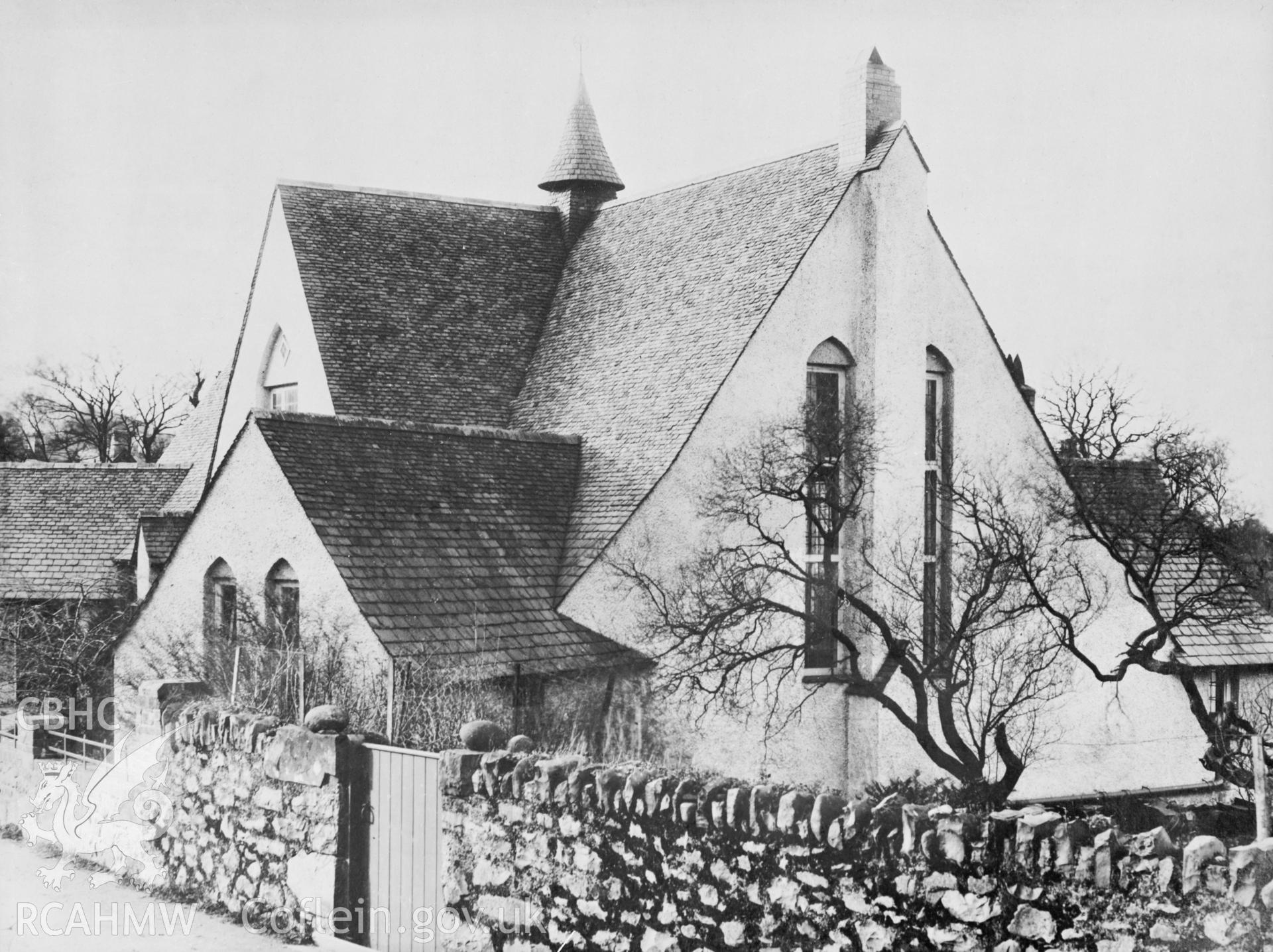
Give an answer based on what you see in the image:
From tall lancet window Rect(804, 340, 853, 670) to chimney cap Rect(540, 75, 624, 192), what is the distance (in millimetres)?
9943

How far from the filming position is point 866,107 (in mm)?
20094

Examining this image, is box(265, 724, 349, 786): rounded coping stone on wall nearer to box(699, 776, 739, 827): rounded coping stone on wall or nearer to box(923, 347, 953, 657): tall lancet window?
box(699, 776, 739, 827): rounded coping stone on wall

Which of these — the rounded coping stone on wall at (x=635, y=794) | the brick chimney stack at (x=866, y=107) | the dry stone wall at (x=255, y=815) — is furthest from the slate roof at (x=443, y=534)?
the rounded coping stone on wall at (x=635, y=794)

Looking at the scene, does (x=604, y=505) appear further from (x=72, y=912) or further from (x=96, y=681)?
(x=96, y=681)

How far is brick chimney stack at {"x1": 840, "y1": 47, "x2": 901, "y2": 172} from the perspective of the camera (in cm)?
2014

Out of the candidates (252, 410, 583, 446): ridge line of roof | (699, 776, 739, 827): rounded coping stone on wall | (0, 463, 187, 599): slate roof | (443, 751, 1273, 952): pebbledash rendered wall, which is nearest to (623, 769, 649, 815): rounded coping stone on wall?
(443, 751, 1273, 952): pebbledash rendered wall

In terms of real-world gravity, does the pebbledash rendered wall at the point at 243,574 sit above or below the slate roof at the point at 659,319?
below

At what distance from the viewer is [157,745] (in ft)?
38.1

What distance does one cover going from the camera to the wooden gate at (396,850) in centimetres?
938

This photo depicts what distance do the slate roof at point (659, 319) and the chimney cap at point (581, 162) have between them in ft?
9.60

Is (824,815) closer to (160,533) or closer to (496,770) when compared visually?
(496,770)

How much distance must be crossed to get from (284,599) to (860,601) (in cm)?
775

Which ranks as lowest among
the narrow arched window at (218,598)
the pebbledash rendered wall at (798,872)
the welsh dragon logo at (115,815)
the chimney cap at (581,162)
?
the welsh dragon logo at (115,815)

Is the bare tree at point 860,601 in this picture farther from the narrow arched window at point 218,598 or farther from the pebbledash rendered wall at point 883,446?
the narrow arched window at point 218,598
